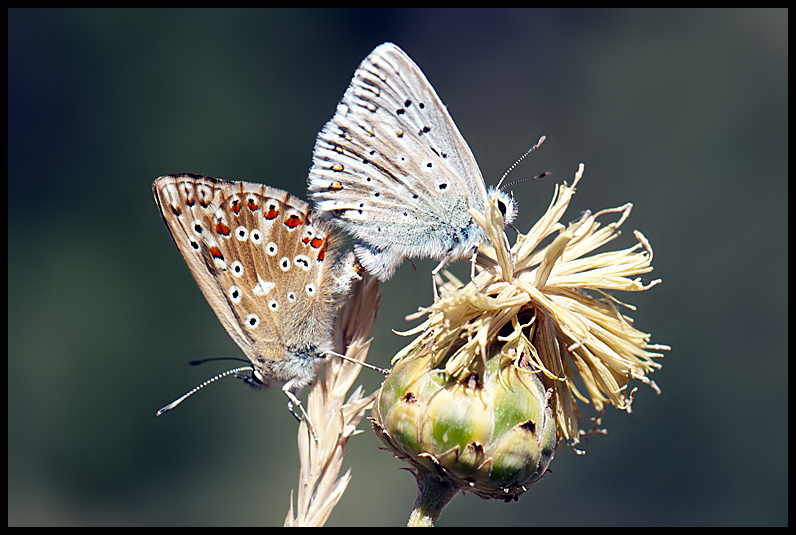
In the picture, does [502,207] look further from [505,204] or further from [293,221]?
[293,221]

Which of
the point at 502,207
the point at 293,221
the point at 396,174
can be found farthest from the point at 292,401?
the point at 502,207

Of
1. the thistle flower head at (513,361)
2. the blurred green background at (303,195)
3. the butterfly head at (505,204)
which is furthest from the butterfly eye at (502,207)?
the blurred green background at (303,195)

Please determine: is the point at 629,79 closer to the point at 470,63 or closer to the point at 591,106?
the point at 591,106

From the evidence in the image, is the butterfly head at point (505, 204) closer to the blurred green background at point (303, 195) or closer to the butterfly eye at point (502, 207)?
the butterfly eye at point (502, 207)

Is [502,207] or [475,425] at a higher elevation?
[502,207]

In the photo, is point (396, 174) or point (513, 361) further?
point (396, 174)

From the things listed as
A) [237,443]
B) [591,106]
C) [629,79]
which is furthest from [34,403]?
[629,79]
